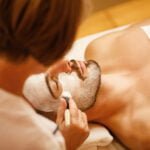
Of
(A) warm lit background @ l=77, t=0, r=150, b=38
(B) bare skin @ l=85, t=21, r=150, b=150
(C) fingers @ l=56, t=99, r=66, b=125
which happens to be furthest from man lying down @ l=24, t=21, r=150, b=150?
(A) warm lit background @ l=77, t=0, r=150, b=38

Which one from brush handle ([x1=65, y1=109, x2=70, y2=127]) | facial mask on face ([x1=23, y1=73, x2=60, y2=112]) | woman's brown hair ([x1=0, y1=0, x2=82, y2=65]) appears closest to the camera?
woman's brown hair ([x1=0, y1=0, x2=82, y2=65])

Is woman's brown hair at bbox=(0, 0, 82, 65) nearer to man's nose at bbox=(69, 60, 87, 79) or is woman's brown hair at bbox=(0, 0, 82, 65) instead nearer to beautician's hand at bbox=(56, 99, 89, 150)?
beautician's hand at bbox=(56, 99, 89, 150)

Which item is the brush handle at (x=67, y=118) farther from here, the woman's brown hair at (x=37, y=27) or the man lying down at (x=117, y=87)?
the woman's brown hair at (x=37, y=27)

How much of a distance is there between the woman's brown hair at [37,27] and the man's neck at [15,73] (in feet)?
0.07

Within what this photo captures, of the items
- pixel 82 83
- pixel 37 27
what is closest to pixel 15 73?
pixel 37 27

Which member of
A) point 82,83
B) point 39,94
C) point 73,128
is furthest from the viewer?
point 82,83

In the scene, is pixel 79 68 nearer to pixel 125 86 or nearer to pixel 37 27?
pixel 125 86

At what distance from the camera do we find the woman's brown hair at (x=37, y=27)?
0.71 meters

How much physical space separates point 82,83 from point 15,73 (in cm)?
60

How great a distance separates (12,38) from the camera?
0.74 metres

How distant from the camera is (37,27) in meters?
0.73

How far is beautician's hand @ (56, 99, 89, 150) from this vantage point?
108cm

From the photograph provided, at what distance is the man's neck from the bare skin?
0.58m

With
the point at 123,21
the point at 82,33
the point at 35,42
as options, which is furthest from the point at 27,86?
the point at 123,21
